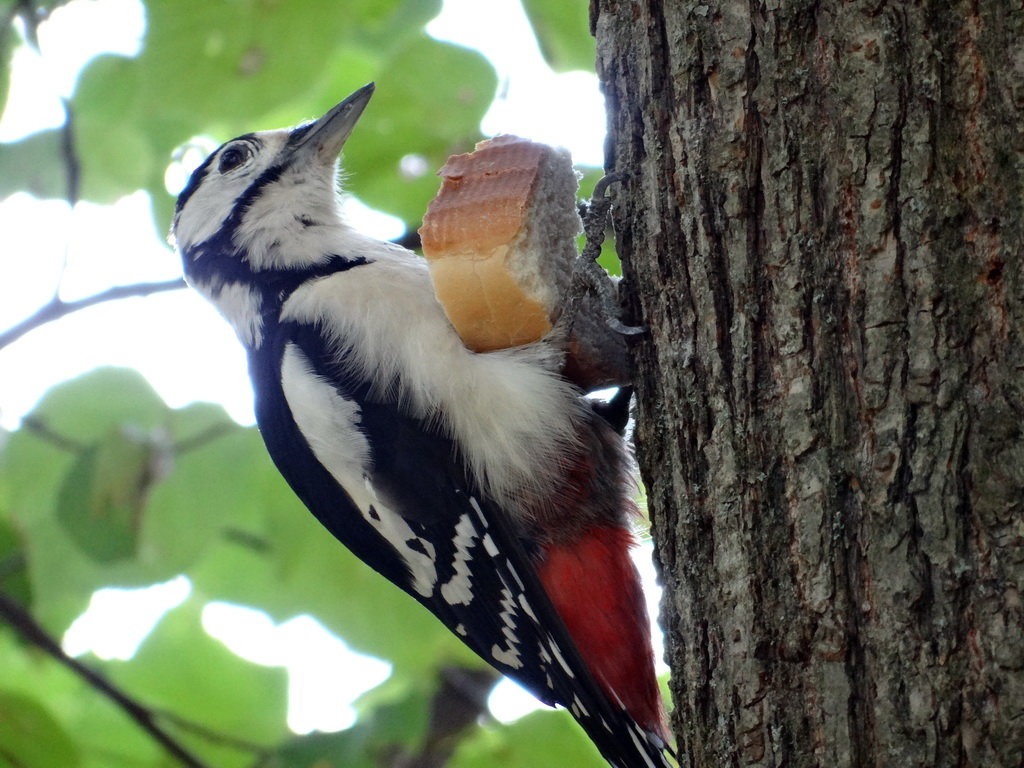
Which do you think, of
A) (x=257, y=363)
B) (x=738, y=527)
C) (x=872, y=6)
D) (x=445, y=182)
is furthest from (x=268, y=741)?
(x=872, y=6)

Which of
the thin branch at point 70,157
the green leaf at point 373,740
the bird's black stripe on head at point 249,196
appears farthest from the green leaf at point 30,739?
the thin branch at point 70,157

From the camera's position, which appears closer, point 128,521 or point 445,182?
point 445,182

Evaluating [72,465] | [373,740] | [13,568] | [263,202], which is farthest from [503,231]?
[13,568]

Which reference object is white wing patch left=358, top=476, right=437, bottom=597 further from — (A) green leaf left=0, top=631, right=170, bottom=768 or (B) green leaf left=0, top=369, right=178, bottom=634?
(A) green leaf left=0, top=631, right=170, bottom=768

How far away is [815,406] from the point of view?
4.63 feet

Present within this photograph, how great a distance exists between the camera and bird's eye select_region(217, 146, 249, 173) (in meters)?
3.20

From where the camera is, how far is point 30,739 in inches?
107

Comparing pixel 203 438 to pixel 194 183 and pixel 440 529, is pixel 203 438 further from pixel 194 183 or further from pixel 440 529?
pixel 440 529

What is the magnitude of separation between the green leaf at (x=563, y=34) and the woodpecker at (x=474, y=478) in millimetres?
699

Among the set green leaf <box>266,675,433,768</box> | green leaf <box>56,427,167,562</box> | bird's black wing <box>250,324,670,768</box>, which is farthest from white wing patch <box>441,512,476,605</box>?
green leaf <box>56,427,167,562</box>

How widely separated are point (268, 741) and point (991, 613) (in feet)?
8.23

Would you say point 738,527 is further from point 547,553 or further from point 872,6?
point 547,553

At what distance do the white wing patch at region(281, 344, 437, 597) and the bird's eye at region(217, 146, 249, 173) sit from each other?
865 mm

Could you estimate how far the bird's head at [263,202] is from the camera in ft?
9.31
